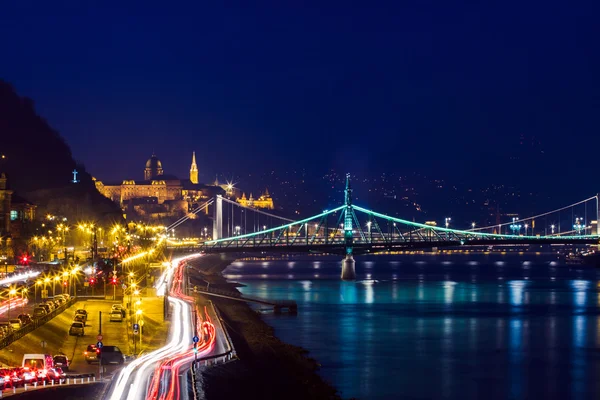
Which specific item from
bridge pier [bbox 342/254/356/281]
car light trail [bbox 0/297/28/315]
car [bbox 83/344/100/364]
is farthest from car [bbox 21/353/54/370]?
bridge pier [bbox 342/254/356/281]

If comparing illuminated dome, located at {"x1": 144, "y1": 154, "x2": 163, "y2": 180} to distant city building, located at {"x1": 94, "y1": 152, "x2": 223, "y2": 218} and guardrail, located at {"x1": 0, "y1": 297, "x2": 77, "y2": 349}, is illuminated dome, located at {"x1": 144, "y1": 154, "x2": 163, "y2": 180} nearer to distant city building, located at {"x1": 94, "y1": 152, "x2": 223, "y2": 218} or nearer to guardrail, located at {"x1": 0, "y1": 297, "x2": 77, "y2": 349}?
distant city building, located at {"x1": 94, "y1": 152, "x2": 223, "y2": 218}

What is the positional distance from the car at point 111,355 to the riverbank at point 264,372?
188 cm

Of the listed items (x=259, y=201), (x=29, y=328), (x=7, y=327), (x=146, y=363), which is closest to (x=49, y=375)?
(x=146, y=363)

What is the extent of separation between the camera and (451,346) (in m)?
35.9

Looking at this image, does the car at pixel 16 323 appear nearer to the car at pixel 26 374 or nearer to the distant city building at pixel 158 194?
the car at pixel 26 374

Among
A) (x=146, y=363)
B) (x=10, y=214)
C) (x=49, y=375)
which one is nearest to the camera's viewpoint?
(x=49, y=375)

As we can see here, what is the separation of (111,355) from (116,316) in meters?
7.36

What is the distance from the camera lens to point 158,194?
159500 mm

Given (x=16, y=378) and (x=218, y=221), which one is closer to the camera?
(x=16, y=378)

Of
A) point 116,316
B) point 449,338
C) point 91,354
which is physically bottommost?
point 449,338

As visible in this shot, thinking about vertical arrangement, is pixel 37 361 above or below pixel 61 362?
above

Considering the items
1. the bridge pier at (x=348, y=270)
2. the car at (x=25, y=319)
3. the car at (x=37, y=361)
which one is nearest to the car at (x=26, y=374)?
the car at (x=37, y=361)

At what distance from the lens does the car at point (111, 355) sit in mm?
22281

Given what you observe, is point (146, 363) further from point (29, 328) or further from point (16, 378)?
point (16, 378)
